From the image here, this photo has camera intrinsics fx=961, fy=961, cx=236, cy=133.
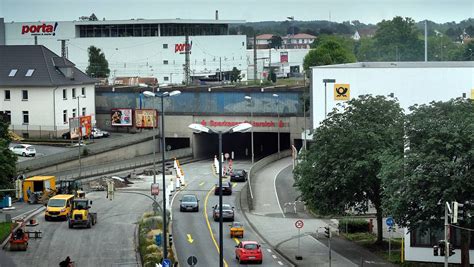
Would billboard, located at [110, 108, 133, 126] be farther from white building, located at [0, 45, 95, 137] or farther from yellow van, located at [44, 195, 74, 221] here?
yellow van, located at [44, 195, 74, 221]

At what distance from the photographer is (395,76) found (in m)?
73.8

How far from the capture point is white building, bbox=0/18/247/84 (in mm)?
145125

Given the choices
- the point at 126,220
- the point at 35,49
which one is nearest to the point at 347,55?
the point at 35,49

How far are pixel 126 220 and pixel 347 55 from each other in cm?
10708

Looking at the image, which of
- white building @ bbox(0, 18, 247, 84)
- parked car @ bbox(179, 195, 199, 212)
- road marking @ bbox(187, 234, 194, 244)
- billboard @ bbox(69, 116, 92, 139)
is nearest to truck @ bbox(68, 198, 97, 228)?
road marking @ bbox(187, 234, 194, 244)

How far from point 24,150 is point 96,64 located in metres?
59.5

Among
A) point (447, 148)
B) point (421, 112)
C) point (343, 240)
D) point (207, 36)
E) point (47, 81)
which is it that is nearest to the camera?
point (447, 148)

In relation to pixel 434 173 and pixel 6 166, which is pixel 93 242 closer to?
pixel 6 166

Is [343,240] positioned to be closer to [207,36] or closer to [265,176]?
[265,176]

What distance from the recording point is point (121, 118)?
105 meters

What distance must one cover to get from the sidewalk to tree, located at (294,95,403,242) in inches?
80.5

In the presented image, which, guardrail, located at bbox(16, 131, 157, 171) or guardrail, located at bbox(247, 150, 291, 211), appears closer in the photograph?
guardrail, located at bbox(247, 150, 291, 211)

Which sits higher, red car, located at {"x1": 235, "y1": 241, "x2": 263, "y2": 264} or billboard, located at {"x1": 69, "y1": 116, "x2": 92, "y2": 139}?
billboard, located at {"x1": 69, "y1": 116, "x2": 92, "y2": 139}

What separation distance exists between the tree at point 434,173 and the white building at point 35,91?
57.3 m
